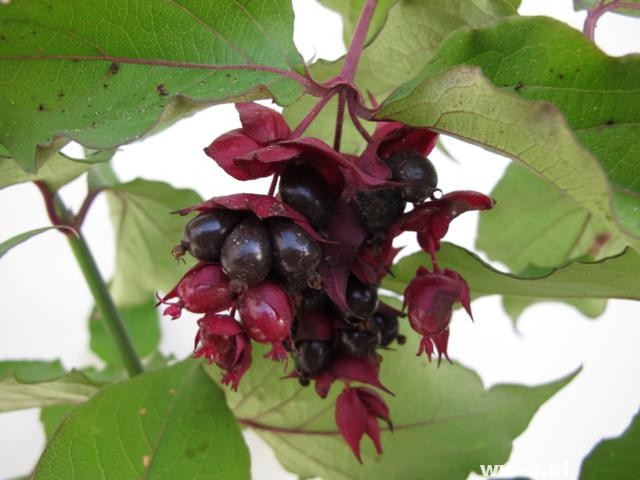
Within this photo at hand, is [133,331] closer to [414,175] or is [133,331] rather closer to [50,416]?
[50,416]

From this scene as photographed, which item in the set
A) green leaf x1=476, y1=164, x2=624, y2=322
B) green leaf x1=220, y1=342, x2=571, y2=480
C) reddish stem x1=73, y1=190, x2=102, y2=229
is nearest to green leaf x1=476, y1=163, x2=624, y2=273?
green leaf x1=476, y1=164, x2=624, y2=322

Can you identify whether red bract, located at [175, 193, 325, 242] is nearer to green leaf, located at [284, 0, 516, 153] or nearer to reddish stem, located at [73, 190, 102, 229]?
green leaf, located at [284, 0, 516, 153]

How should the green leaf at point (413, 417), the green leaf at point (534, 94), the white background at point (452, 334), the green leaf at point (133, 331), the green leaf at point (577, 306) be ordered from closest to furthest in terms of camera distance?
1. the green leaf at point (534, 94)
2. the green leaf at point (413, 417)
3. the green leaf at point (577, 306)
4. the green leaf at point (133, 331)
5. the white background at point (452, 334)

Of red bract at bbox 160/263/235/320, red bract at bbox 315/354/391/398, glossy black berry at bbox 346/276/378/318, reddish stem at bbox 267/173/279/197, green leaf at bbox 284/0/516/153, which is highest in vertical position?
green leaf at bbox 284/0/516/153

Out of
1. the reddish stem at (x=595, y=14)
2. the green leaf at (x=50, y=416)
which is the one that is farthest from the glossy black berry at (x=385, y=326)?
the green leaf at (x=50, y=416)

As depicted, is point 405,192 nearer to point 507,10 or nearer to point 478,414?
point 507,10

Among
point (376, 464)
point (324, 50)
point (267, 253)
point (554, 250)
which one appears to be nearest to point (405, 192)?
point (267, 253)

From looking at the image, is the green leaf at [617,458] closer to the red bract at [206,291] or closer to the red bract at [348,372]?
the red bract at [348,372]
